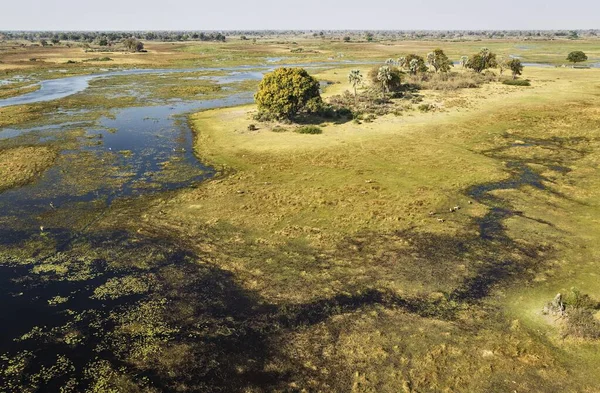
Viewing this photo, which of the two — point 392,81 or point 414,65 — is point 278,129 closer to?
point 392,81

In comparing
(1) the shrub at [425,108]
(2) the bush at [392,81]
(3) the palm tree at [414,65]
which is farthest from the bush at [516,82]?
(1) the shrub at [425,108]

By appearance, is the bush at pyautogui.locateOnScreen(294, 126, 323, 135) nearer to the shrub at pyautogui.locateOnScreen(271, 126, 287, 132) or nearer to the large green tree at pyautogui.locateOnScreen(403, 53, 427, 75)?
A: the shrub at pyautogui.locateOnScreen(271, 126, 287, 132)

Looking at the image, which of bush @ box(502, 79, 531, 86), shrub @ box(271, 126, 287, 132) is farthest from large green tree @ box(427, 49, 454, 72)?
shrub @ box(271, 126, 287, 132)

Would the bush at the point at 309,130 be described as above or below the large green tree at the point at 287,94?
below

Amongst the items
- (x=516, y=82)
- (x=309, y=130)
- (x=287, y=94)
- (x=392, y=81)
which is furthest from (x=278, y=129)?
(x=516, y=82)

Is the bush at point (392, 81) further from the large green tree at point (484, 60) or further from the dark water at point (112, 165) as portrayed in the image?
the dark water at point (112, 165)

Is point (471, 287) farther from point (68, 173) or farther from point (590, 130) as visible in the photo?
point (590, 130)
